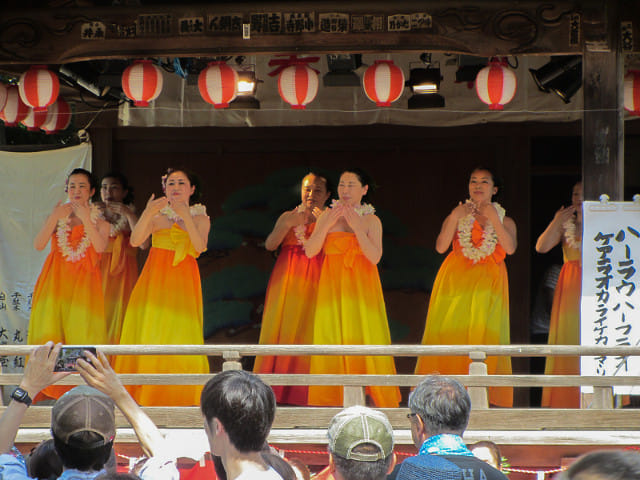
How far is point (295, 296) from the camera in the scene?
23.3 feet

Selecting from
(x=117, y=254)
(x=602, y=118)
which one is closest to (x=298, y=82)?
(x=602, y=118)

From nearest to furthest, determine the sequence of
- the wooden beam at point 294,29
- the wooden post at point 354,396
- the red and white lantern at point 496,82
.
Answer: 1. the wooden post at point 354,396
2. the wooden beam at point 294,29
3. the red and white lantern at point 496,82

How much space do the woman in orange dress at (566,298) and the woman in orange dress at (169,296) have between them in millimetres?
2766

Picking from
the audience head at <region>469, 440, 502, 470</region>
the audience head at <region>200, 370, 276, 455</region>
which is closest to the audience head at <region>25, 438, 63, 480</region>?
the audience head at <region>200, 370, 276, 455</region>

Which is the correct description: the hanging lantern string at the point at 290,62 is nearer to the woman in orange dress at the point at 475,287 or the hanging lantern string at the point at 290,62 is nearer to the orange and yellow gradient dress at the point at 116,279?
the woman in orange dress at the point at 475,287

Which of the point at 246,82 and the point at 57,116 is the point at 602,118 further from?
the point at 57,116

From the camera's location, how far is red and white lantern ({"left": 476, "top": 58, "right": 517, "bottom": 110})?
250 inches

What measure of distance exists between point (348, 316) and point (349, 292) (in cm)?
18

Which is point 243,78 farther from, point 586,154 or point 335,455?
point 335,455

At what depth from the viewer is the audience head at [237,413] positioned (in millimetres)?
2279

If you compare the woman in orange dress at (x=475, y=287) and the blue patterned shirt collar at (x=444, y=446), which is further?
the woman in orange dress at (x=475, y=287)

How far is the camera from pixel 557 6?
588 centimetres

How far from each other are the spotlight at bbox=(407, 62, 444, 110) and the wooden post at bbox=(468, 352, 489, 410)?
312 centimetres

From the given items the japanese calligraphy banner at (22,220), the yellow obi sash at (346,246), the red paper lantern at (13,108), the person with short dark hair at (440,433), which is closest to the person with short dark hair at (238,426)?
the person with short dark hair at (440,433)
